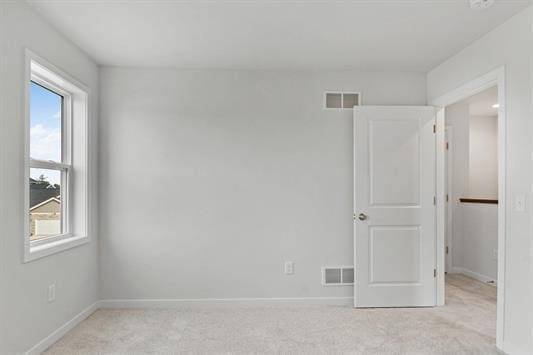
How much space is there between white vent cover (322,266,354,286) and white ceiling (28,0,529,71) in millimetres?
2144

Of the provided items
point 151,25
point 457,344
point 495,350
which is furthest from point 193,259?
point 495,350

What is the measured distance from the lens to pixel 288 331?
3.15 metres

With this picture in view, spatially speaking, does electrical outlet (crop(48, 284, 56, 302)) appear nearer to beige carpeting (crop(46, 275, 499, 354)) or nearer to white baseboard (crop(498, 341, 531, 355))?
beige carpeting (crop(46, 275, 499, 354))

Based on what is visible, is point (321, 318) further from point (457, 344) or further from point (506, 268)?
point (506, 268)

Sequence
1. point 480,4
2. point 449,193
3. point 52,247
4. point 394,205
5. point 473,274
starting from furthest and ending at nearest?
point 449,193 < point 473,274 < point 394,205 < point 52,247 < point 480,4

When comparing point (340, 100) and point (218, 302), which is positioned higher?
point (340, 100)

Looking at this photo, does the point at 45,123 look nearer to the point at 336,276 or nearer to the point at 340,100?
the point at 340,100

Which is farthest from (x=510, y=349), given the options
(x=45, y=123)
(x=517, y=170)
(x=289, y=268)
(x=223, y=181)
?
(x=45, y=123)

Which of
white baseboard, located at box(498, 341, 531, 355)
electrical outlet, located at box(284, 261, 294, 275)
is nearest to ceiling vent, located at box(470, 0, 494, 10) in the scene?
white baseboard, located at box(498, 341, 531, 355)

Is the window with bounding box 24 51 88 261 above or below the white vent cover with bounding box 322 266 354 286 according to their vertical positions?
above

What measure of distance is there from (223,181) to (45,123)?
1689mm

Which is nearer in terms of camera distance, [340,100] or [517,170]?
[517,170]

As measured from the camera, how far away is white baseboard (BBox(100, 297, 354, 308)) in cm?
377

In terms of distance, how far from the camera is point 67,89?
10.9 feet
